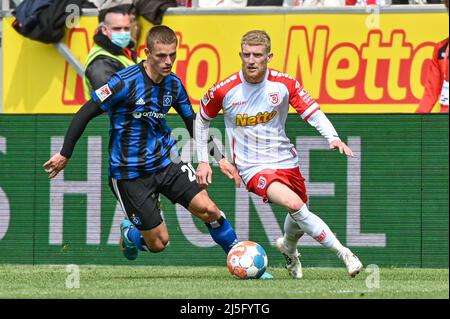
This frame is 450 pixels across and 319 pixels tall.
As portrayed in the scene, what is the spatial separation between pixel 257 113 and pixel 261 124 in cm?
11

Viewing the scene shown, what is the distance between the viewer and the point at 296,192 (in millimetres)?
11961

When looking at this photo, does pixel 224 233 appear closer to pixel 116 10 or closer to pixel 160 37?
pixel 160 37

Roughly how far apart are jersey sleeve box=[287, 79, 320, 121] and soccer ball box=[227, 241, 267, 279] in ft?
3.95

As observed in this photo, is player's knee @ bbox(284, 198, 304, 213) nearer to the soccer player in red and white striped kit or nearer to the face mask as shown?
the soccer player in red and white striped kit

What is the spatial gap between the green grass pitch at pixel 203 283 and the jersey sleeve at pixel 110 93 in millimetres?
1495

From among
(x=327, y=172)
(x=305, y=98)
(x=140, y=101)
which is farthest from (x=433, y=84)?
(x=140, y=101)

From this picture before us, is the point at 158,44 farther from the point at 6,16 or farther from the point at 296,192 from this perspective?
the point at 6,16

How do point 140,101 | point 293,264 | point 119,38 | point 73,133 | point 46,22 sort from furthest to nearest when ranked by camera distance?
point 46,22 → point 119,38 → point 293,264 → point 140,101 → point 73,133

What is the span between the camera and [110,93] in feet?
38.8

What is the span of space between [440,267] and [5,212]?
14.2ft

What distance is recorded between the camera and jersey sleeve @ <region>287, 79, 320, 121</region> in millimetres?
11719

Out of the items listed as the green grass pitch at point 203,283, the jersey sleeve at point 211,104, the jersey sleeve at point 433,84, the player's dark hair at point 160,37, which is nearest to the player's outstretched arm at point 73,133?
the player's dark hair at point 160,37
